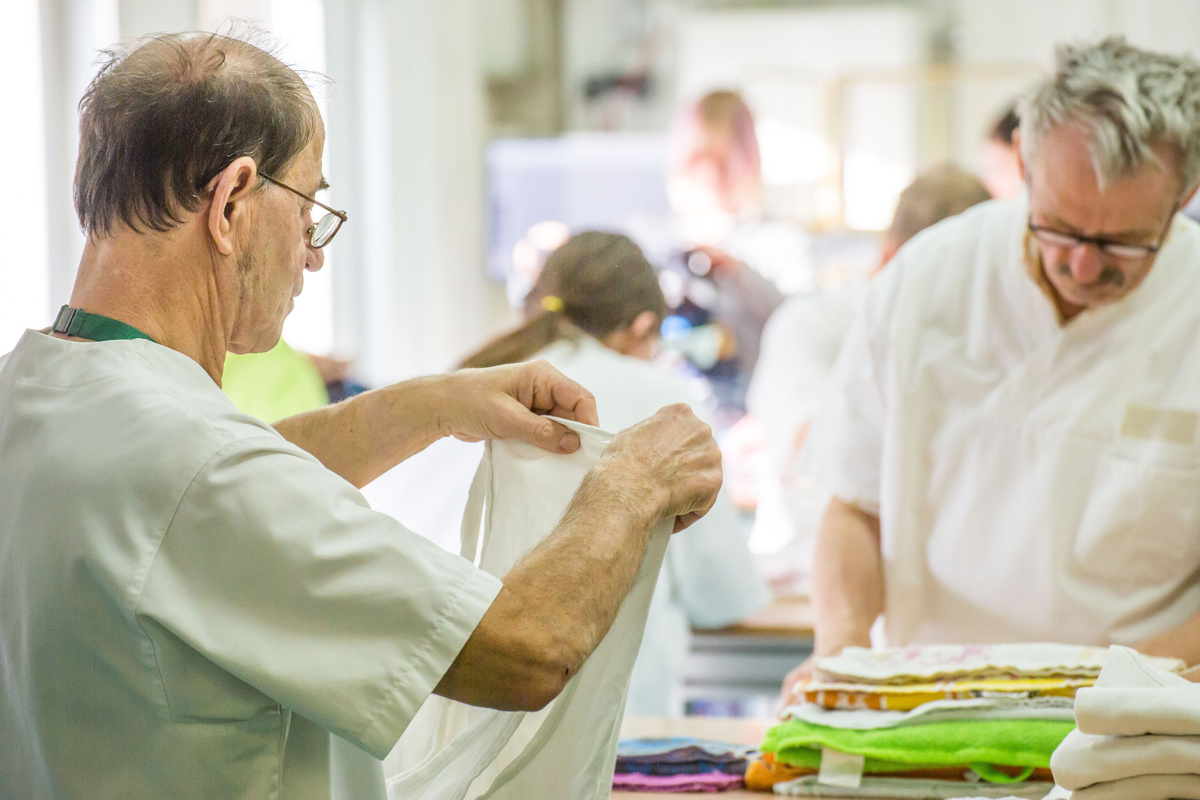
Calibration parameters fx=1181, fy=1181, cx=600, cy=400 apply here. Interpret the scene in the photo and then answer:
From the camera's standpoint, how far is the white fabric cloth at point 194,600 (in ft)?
2.62

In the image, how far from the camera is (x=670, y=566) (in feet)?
7.44

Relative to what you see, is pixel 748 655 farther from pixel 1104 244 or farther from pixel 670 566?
pixel 1104 244

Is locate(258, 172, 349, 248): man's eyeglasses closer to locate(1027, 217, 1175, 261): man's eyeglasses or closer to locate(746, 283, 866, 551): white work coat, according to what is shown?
locate(1027, 217, 1175, 261): man's eyeglasses

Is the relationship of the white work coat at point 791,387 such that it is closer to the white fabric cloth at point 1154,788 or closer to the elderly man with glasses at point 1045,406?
the elderly man with glasses at point 1045,406

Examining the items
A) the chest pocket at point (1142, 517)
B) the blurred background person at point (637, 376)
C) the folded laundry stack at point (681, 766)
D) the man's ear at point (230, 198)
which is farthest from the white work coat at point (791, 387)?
the man's ear at point (230, 198)

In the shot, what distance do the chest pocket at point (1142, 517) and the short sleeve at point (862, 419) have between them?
0.96ft

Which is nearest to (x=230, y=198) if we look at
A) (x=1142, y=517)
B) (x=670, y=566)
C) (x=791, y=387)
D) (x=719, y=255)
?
(x=1142, y=517)

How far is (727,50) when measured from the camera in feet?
18.4

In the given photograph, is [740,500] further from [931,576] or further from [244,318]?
[244,318]

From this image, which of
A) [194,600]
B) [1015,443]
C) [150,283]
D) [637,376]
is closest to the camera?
[194,600]

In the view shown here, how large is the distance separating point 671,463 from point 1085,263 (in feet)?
2.30

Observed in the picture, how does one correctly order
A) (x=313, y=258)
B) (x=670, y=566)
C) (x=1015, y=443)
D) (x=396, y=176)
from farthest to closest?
(x=396, y=176), (x=670, y=566), (x=1015, y=443), (x=313, y=258)

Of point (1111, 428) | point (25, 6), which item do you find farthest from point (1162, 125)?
point (25, 6)

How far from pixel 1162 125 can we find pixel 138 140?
1.07m
